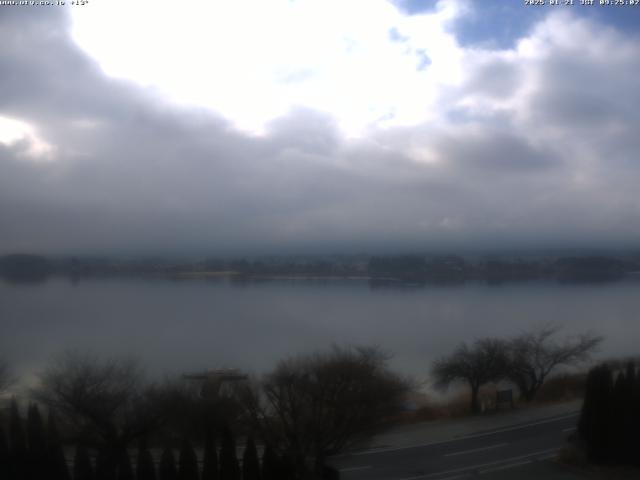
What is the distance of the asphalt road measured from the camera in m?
6.78

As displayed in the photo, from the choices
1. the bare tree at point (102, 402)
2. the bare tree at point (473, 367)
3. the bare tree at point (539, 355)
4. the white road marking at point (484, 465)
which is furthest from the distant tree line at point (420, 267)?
the white road marking at point (484, 465)

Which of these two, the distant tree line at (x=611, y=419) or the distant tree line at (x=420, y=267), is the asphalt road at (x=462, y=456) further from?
the distant tree line at (x=420, y=267)

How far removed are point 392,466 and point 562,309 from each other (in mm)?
16762

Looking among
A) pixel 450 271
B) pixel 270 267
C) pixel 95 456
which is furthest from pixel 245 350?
pixel 450 271

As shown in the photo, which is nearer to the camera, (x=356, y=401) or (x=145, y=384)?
(x=356, y=401)

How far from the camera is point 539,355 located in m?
13.3

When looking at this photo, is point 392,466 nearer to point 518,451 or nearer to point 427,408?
point 518,451

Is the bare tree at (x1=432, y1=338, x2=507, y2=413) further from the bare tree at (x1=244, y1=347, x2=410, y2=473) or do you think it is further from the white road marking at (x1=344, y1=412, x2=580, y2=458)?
the bare tree at (x1=244, y1=347, x2=410, y2=473)

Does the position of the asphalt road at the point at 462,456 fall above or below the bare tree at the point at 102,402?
below

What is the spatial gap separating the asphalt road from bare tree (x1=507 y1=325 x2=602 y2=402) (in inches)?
120

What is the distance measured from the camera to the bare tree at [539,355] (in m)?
12.2

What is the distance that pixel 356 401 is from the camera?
22.1 feet

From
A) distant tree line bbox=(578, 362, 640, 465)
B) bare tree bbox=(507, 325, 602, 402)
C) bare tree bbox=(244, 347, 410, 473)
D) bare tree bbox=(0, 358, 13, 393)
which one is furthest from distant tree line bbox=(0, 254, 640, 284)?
distant tree line bbox=(578, 362, 640, 465)

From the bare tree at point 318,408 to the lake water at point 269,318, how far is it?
12.3 feet
